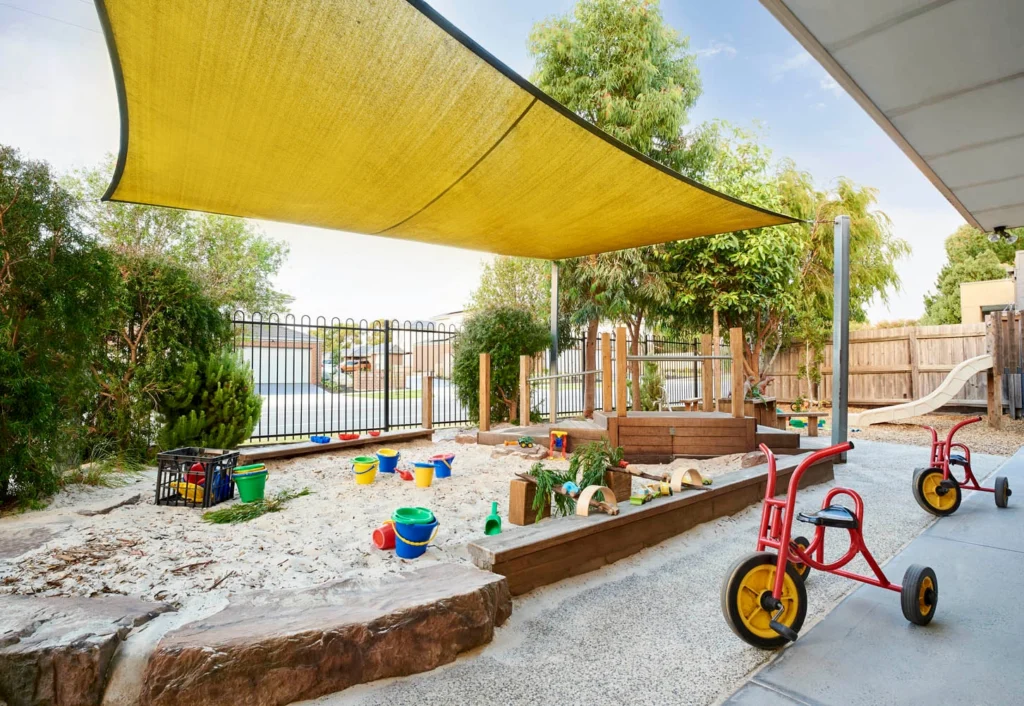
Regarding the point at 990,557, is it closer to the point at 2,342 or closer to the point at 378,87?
the point at 378,87

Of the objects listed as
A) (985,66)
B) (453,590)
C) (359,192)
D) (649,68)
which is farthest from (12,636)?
(649,68)

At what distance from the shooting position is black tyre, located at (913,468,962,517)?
3.38 metres

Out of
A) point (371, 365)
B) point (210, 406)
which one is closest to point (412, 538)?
point (210, 406)

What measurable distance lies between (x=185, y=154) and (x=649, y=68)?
7966 mm

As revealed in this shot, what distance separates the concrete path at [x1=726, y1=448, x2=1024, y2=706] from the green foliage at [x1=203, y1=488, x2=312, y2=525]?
2541 millimetres

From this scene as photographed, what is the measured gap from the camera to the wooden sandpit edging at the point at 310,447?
4422 mm

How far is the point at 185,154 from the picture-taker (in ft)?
10.2

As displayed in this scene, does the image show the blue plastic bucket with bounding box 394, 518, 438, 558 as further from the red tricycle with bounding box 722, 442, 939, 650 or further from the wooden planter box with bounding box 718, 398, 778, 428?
the wooden planter box with bounding box 718, 398, 778, 428

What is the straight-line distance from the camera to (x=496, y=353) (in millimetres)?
7727

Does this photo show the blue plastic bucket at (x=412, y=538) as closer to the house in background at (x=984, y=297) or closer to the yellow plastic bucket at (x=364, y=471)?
the yellow plastic bucket at (x=364, y=471)

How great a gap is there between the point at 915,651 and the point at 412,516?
193 centimetres

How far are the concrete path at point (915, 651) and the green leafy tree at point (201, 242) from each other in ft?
18.5

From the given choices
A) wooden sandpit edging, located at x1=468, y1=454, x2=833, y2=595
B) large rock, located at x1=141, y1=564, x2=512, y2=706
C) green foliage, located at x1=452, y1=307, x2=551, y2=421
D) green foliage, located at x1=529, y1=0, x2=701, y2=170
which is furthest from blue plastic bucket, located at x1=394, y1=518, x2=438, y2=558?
green foliage, located at x1=529, y1=0, x2=701, y2=170

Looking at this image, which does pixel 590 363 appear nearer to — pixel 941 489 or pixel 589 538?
pixel 941 489
